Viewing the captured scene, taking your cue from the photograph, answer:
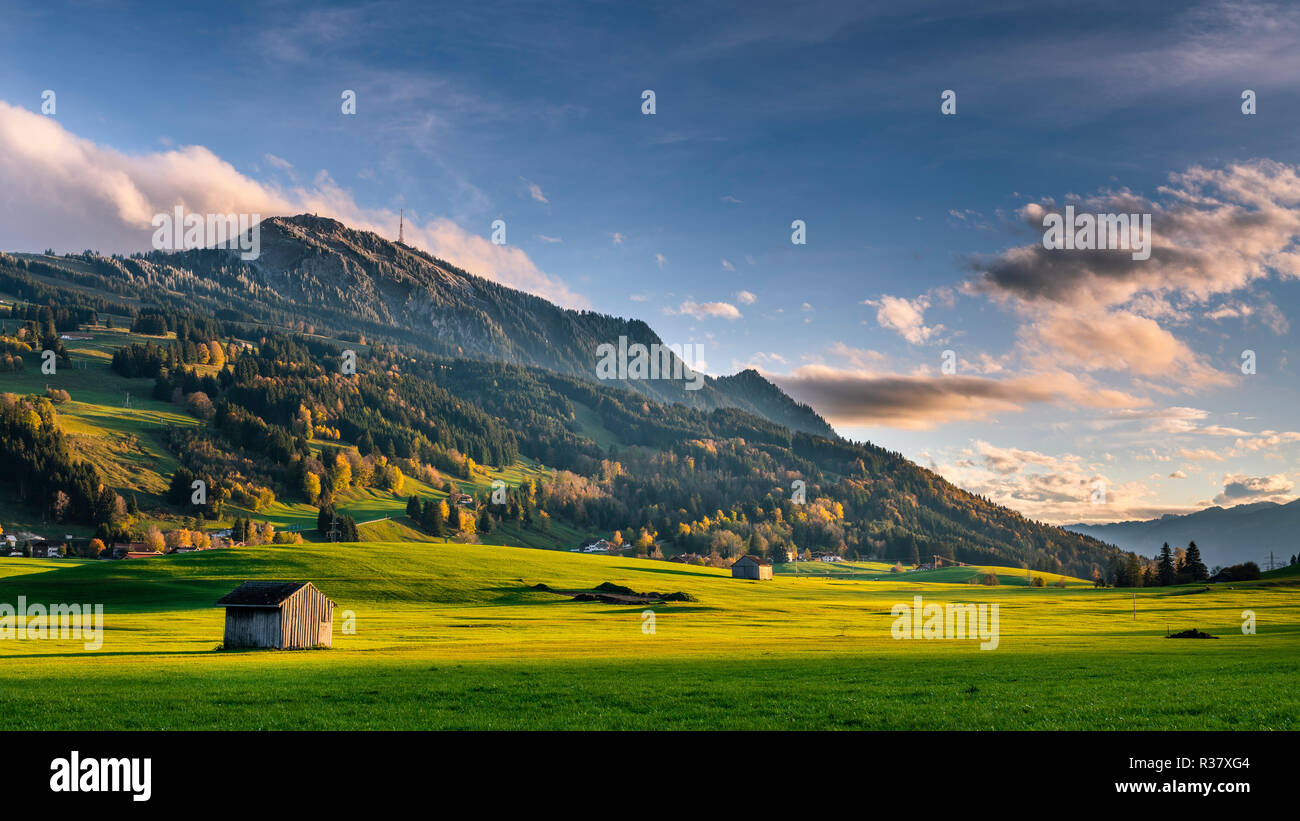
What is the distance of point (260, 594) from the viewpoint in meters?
60.7

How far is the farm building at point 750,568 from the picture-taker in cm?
17175

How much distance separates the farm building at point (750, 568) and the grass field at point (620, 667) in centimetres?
5845

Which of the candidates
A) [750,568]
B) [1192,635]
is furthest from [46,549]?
[1192,635]

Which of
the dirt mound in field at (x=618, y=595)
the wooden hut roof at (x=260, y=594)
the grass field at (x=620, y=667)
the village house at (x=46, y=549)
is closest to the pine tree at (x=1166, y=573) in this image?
the grass field at (x=620, y=667)

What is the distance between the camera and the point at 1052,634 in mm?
69438

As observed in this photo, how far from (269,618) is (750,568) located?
124398mm

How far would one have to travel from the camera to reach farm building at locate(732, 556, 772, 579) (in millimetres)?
171750

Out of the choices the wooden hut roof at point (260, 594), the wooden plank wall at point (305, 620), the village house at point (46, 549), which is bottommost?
the village house at point (46, 549)

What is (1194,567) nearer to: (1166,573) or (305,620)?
(1166,573)

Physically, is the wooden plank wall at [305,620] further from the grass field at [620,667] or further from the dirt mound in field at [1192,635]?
the dirt mound in field at [1192,635]

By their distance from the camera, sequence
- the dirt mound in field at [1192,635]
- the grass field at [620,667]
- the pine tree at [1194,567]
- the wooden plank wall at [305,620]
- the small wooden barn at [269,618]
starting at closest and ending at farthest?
the grass field at [620,667]
the small wooden barn at [269,618]
the wooden plank wall at [305,620]
the dirt mound in field at [1192,635]
the pine tree at [1194,567]
